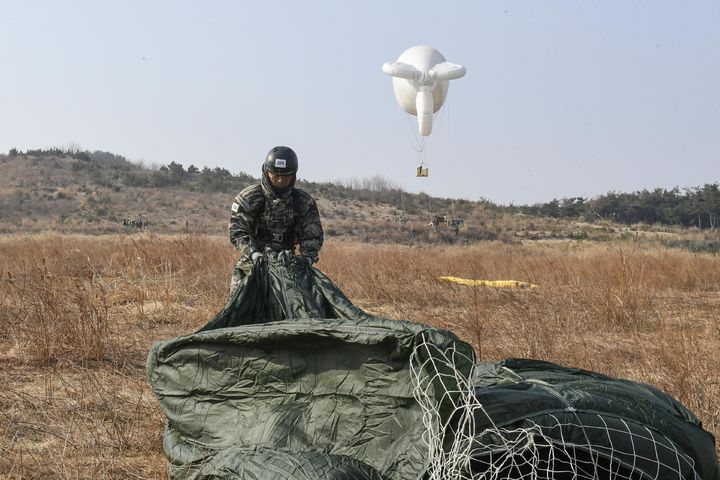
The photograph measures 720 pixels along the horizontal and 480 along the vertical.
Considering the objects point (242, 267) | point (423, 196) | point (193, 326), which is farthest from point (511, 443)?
point (423, 196)

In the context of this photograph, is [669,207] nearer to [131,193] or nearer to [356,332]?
[131,193]

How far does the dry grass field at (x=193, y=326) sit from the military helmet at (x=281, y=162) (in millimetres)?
1720

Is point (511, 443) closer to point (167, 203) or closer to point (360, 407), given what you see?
point (360, 407)

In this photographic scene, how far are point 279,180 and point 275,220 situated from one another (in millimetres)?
332

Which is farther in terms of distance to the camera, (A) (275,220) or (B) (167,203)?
(B) (167,203)

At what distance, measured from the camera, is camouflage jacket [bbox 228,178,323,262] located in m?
5.71

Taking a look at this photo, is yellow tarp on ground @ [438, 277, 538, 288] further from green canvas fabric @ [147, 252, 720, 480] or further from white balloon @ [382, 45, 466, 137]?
white balloon @ [382, 45, 466, 137]

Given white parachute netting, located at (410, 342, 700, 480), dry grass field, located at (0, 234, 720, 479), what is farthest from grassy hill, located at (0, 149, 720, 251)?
white parachute netting, located at (410, 342, 700, 480)

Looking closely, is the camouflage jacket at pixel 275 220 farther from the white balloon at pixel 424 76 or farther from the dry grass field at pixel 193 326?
the white balloon at pixel 424 76

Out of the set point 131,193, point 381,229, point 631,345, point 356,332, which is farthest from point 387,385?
point 131,193

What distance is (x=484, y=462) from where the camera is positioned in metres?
2.99

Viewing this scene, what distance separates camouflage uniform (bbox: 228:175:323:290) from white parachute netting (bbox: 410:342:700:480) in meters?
2.69

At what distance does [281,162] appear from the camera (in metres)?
5.56

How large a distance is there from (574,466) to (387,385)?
75 cm
